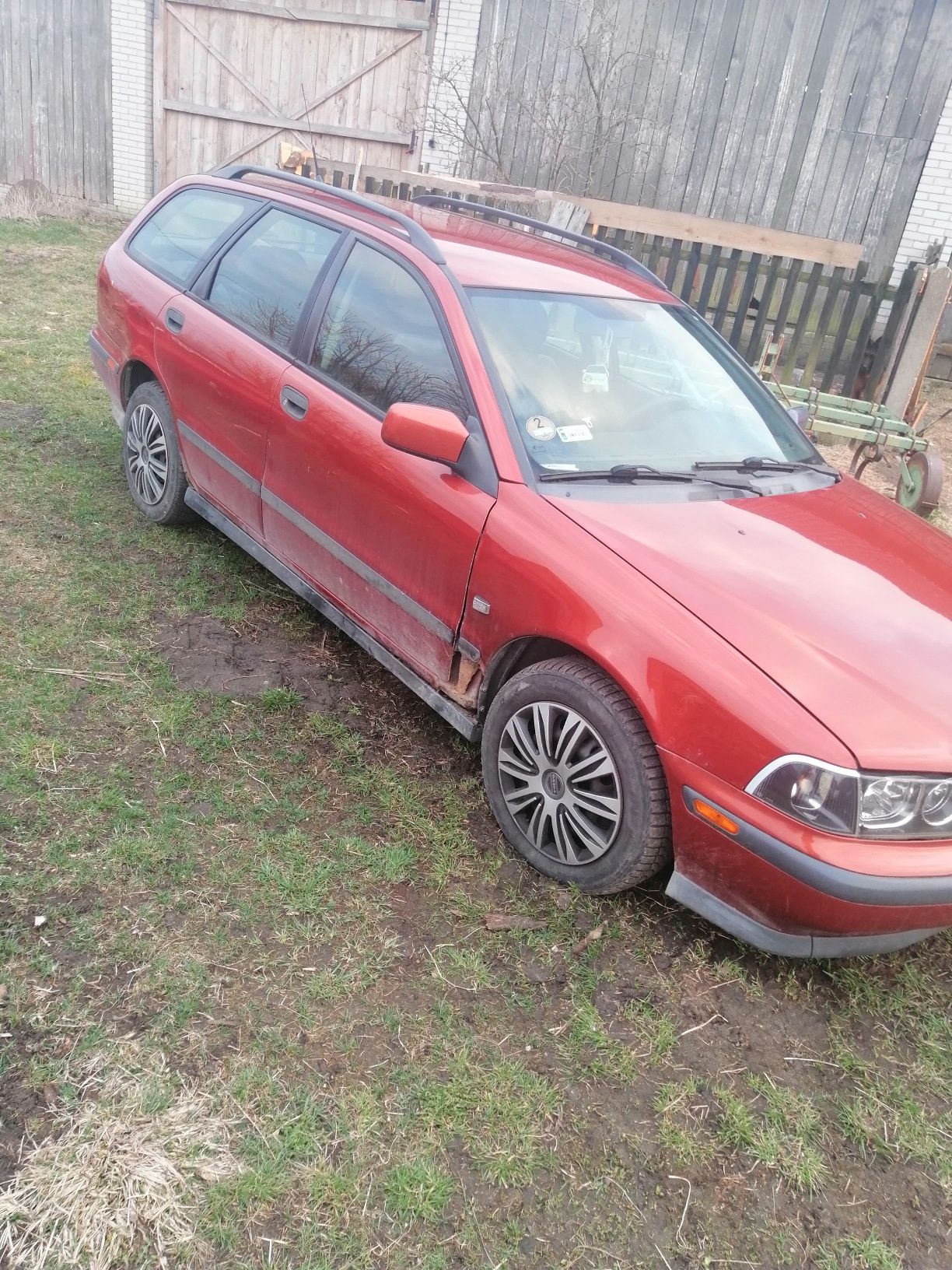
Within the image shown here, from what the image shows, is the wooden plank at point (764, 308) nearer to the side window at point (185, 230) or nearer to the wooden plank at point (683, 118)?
the wooden plank at point (683, 118)

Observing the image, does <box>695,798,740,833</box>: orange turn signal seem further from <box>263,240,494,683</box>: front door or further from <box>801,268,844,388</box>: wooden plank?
<box>801,268,844,388</box>: wooden plank

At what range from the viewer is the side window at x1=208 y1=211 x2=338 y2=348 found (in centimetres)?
368

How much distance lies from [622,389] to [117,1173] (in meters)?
2.68

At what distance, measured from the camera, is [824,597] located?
103 inches

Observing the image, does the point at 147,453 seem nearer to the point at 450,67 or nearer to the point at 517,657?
the point at 517,657

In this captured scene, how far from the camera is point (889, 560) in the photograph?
2916mm

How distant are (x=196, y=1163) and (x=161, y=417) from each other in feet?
10.7

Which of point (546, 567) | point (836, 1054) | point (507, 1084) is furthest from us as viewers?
point (546, 567)

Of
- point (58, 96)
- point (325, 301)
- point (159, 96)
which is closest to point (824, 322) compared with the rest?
point (325, 301)

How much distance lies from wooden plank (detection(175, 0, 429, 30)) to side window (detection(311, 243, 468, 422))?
9708 millimetres

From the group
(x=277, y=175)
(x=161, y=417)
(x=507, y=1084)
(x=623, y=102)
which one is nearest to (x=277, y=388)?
(x=161, y=417)

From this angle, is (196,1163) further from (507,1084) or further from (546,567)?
(546,567)

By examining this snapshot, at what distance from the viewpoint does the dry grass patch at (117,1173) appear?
1810 millimetres

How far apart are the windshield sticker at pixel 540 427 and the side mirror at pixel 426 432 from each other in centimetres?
22
